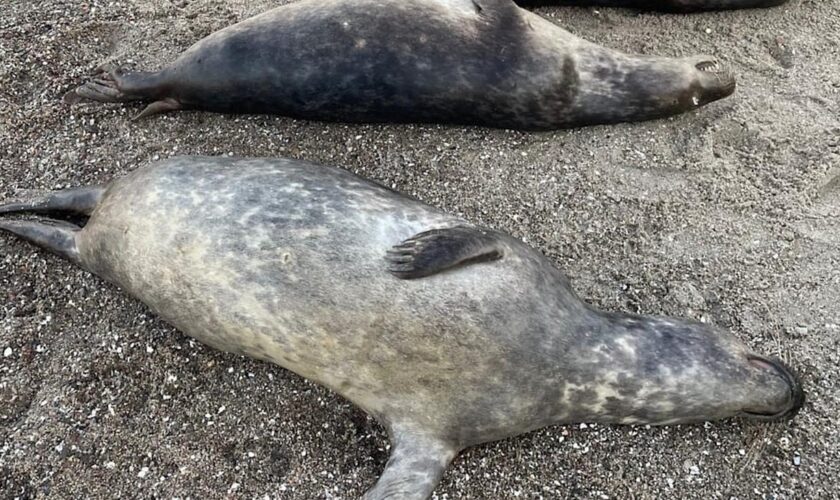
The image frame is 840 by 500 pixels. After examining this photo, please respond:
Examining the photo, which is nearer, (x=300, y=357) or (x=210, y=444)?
(x=300, y=357)

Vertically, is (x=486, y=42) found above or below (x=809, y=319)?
above

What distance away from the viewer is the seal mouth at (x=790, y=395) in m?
3.03

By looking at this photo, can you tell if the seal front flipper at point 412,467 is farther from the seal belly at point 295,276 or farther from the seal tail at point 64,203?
the seal tail at point 64,203

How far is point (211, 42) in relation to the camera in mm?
3936

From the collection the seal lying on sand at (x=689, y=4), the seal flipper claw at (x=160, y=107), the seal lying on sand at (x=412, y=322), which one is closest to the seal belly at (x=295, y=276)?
the seal lying on sand at (x=412, y=322)

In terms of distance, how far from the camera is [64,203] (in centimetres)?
366

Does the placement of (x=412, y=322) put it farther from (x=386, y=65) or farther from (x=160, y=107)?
(x=160, y=107)

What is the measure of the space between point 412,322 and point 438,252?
0.28 metres

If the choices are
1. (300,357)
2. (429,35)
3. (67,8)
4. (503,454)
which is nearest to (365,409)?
(300,357)

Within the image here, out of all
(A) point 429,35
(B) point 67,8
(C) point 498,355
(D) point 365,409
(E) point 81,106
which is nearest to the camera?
(C) point 498,355

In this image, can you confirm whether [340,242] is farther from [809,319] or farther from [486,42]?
[809,319]

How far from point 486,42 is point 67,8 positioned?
101 inches

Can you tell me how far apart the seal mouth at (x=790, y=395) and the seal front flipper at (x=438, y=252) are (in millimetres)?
1160

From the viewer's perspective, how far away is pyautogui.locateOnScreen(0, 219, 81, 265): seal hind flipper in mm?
3545
